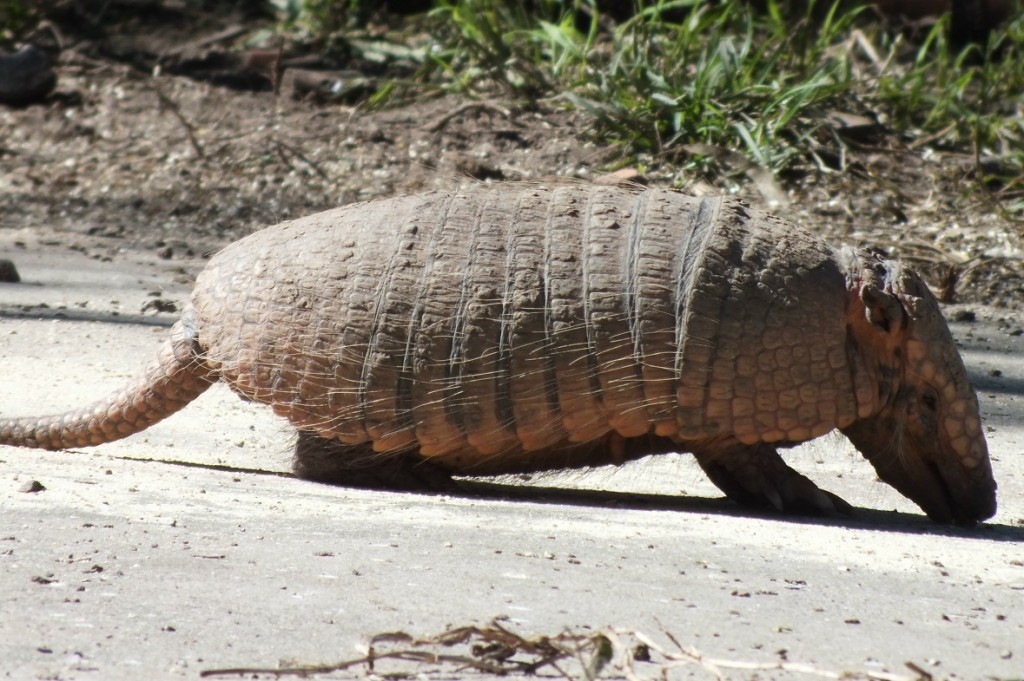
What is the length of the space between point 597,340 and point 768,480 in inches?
28.6

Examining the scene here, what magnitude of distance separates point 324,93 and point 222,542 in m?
7.36

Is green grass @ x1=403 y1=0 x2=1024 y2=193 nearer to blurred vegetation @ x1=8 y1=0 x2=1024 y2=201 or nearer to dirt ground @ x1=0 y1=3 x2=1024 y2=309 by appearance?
blurred vegetation @ x1=8 y1=0 x2=1024 y2=201

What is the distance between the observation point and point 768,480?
4.19m

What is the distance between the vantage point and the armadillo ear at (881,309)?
3.98m

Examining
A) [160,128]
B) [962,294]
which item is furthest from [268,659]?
[160,128]

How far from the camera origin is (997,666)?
2.55 m

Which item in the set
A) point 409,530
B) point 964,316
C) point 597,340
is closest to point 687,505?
point 597,340

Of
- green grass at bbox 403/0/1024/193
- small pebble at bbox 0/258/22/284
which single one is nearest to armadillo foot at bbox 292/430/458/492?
small pebble at bbox 0/258/22/284

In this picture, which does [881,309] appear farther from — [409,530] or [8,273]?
[8,273]

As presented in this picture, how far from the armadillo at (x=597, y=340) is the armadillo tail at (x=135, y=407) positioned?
0.26 feet

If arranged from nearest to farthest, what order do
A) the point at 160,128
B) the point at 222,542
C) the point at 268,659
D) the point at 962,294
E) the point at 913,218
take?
the point at 268,659, the point at 222,542, the point at 962,294, the point at 913,218, the point at 160,128

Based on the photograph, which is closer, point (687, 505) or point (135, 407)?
point (687, 505)

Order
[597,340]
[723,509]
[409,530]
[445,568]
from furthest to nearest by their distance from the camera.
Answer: [723,509] < [597,340] < [409,530] < [445,568]

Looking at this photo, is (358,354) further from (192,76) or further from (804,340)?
(192,76)
